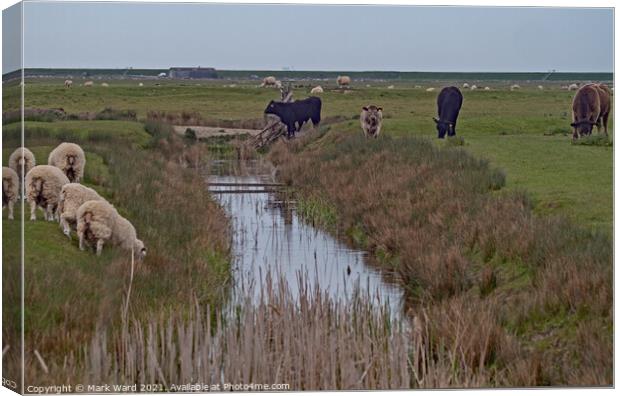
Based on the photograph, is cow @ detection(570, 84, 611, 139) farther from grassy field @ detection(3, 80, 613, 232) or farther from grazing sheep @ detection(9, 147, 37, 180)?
grazing sheep @ detection(9, 147, 37, 180)

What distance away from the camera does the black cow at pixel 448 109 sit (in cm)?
1611

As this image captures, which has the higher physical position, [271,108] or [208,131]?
[271,108]

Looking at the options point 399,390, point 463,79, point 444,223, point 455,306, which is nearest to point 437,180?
point 444,223

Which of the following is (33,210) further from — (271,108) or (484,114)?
(484,114)

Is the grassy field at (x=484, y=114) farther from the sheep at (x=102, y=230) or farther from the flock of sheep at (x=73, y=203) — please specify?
the sheep at (x=102, y=230)

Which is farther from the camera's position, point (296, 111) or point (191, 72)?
point (296, 111)

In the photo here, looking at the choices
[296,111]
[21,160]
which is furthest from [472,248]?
[21,160]

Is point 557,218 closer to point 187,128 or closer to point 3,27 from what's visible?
point 187,128

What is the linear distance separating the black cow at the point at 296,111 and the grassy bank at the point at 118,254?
1113 millimetres

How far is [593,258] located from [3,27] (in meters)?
5.95

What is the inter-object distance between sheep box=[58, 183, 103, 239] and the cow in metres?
4.99

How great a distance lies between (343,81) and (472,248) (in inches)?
97.2

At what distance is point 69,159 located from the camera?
50.4 feet

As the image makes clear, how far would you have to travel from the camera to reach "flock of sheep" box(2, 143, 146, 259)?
14.9 metres
